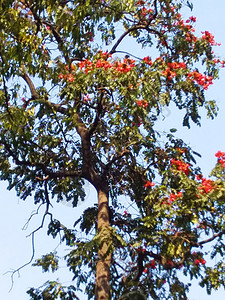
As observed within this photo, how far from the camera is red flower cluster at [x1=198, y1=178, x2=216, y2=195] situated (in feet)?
26.5

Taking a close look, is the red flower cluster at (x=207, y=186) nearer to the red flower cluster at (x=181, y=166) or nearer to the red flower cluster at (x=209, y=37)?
the red flower cluster at (x=181, y=166)

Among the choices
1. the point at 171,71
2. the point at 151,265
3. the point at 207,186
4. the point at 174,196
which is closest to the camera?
the point at 207,186

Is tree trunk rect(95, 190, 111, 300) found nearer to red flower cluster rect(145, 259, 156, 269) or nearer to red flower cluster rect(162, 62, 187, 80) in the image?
red flower cluster rect(145, 259, 156, 269)

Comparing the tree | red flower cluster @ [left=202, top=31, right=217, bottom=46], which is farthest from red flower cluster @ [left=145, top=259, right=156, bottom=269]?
red flower cluster @ [left=202, top=31, right=217, bottom=46]

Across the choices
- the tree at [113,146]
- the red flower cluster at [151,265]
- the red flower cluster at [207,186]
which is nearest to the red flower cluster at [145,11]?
the tree at [113,146]

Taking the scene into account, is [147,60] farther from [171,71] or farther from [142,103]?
[142,103]

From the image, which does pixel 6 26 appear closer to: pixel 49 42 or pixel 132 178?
pixel 49 42

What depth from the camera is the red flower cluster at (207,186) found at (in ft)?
26.5

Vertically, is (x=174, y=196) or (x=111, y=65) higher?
(x=111, y=65)

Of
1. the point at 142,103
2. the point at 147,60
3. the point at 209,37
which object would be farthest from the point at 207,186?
the point at 209,37

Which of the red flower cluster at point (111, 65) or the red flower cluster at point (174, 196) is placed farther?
the red flower cluster at point (111, 65)

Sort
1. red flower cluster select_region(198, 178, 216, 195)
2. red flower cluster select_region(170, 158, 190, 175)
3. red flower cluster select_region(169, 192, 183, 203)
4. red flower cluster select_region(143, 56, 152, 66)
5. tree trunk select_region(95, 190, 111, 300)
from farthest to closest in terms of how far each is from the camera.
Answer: red flower cluster select_region(143, 56, 152, 66)
red flower cluster select_region(170, 158, 190, 175)
tree trunk select_region(95, 190, 111, 300)
red flower cluster select_region(169, 192, 183, 203)
red flower cluster select_region(198, 178, 216, 195)

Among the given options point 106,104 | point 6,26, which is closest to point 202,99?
point 106,104

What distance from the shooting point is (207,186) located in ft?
26.7
